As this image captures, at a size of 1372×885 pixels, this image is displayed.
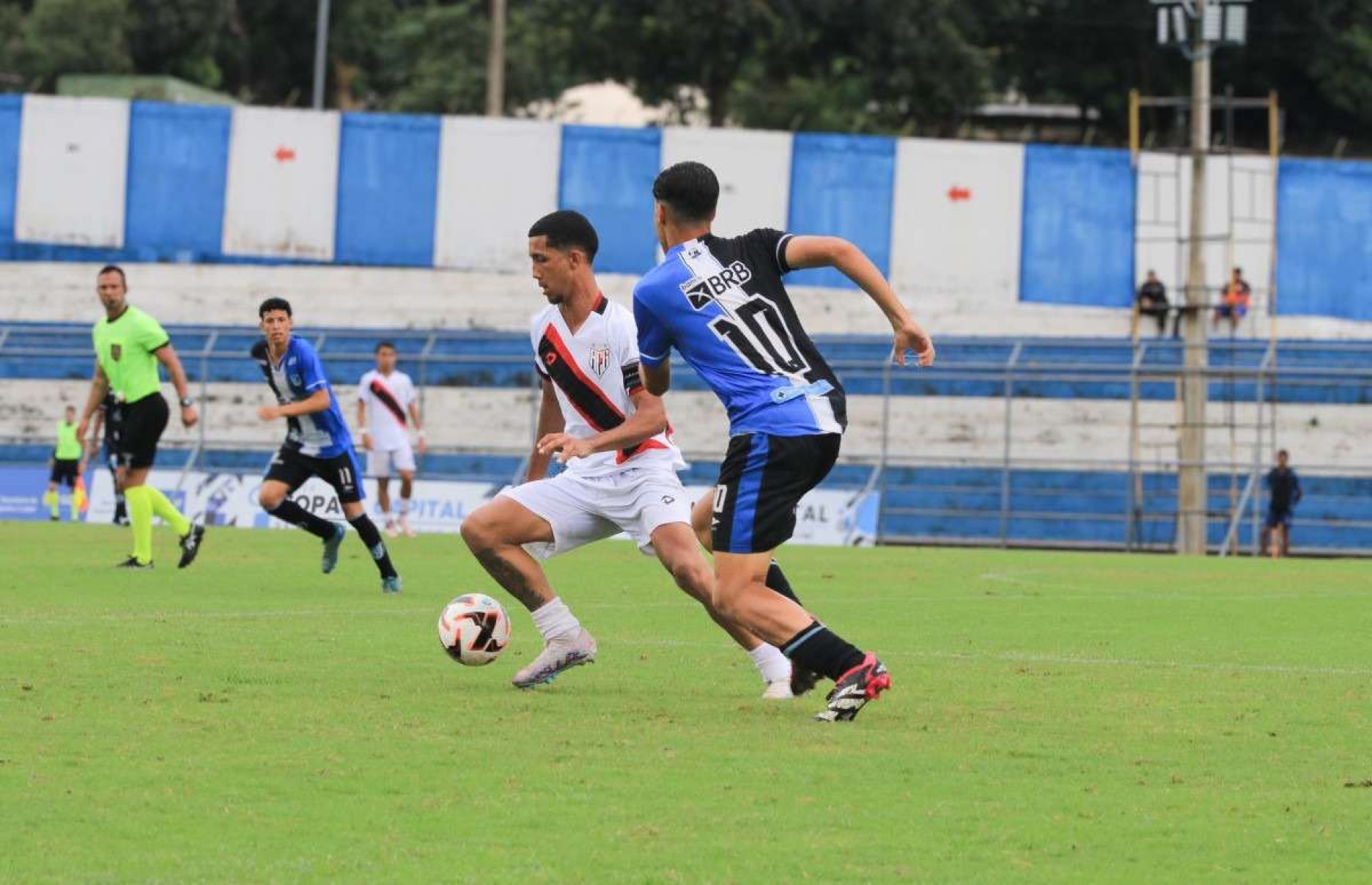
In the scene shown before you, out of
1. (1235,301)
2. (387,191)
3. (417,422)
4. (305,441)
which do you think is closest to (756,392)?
(305,441)

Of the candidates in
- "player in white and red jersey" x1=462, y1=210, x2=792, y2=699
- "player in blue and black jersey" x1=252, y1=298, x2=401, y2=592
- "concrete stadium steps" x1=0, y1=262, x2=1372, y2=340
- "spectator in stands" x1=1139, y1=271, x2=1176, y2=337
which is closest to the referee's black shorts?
"player in blue and black jersey" x1=252, y1=298, x2=401, y2=592

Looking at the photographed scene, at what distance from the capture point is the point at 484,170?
44.3 meters

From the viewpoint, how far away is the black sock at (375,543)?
1595 centimetres

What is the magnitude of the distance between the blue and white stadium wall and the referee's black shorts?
2594 centimetres

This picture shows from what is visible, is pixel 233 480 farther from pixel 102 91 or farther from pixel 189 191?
pixel 102 91

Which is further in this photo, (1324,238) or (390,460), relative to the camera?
(1324,238)

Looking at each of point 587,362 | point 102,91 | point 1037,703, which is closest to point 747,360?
point 587,362

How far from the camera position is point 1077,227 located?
140 ft

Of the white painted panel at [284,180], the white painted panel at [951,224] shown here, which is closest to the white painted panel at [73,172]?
the white painted panel at [284,180]

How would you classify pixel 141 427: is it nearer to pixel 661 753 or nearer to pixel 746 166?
pixel 661 753

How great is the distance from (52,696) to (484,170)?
118 ft

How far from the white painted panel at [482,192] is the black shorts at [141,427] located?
26.7m

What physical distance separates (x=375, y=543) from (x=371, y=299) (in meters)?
28.1

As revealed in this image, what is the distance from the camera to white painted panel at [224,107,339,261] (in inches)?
1750
